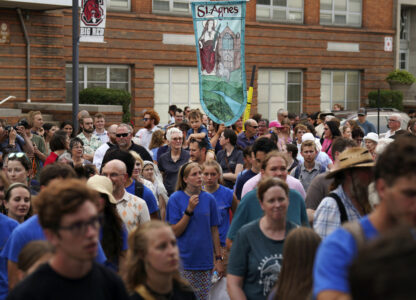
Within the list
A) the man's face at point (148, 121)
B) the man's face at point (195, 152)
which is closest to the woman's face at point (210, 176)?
the man's face at point (195, 152)

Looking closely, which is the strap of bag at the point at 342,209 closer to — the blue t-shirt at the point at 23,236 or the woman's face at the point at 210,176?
the blue t-shirt at the point at 23,236

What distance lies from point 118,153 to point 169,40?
71.4ft

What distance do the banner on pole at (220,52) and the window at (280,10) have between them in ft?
64.6

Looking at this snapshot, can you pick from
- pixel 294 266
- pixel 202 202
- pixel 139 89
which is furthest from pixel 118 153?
pixel 139 89

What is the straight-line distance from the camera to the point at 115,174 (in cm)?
661

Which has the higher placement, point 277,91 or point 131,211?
point 277,91

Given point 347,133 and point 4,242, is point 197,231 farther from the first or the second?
point 347,133

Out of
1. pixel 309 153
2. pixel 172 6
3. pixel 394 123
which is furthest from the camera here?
pixel 172 6

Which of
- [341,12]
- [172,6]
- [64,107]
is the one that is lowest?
[64,107]

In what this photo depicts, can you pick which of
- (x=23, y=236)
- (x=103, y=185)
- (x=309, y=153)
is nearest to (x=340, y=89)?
(x=309, y=153)

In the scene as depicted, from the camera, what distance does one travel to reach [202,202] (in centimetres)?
744

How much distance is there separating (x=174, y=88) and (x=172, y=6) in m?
3.17

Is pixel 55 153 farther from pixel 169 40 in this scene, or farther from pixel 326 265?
pixel 169 40

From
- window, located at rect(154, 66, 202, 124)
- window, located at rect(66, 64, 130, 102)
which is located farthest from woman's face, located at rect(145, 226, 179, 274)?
window, located at rect(154, 66, 202, 124)
